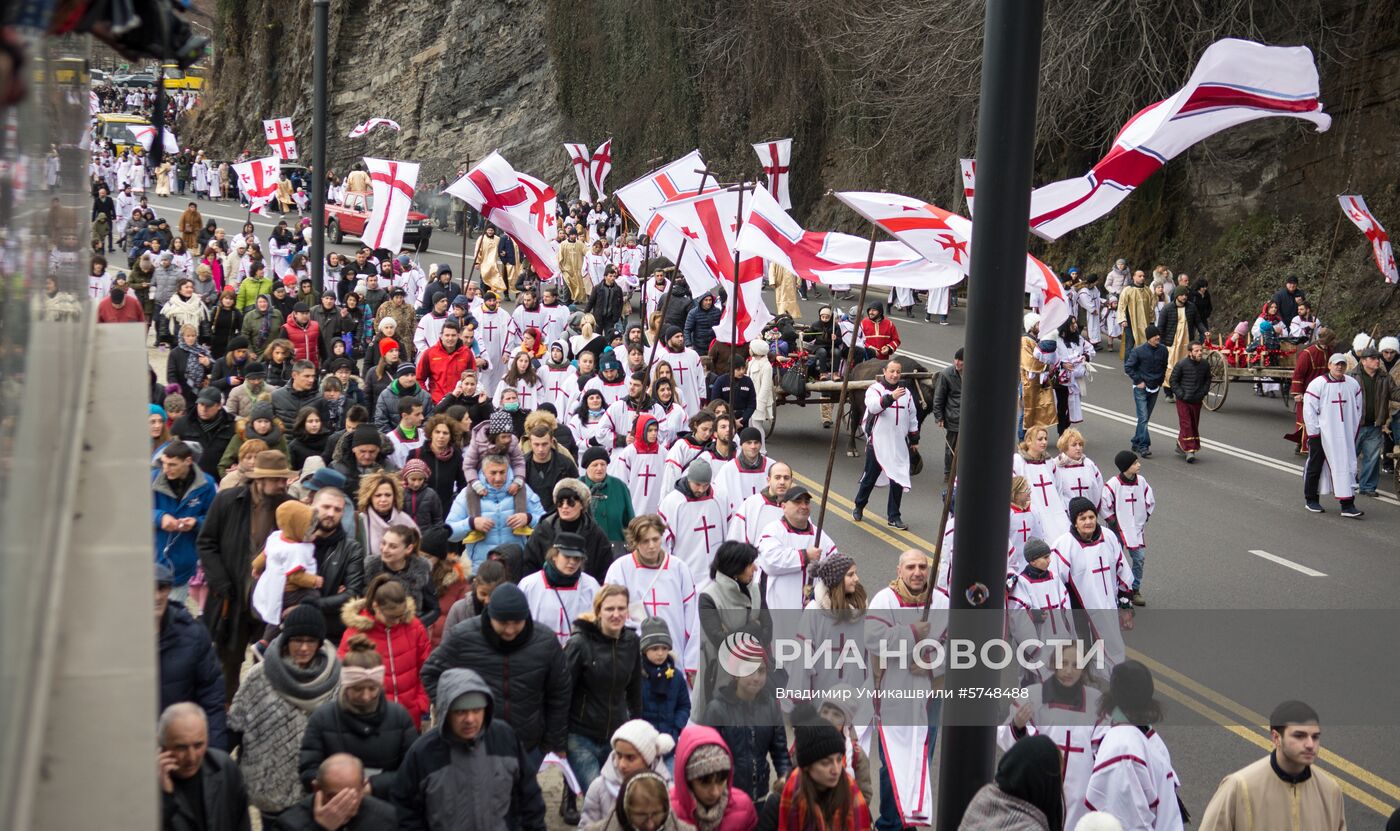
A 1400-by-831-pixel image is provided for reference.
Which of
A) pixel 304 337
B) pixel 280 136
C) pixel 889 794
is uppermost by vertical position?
pixel 280 136

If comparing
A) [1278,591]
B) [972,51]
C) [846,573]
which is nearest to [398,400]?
[846,573]

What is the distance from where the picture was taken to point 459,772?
614cm

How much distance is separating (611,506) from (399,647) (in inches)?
155

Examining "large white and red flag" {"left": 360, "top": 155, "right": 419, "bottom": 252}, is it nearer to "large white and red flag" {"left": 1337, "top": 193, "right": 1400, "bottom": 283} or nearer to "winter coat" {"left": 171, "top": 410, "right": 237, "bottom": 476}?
"winter coat" {"left": 171, "top": 410, "right": 237, "bottom": 476}

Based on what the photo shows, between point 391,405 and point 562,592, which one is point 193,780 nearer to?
point 562,592

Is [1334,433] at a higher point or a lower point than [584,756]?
higher

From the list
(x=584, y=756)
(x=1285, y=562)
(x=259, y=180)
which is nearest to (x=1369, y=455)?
(x=1285, y=562)

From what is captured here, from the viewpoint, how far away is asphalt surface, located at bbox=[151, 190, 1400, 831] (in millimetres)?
9547

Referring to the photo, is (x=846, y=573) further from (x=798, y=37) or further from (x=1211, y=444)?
(x=798, y=37)

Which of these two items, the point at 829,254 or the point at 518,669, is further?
the point at 829,254

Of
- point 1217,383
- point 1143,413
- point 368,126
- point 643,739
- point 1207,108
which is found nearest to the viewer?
point 643,739

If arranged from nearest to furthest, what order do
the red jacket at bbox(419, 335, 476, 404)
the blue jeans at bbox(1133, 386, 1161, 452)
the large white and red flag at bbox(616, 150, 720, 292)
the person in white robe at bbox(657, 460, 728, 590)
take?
the person in white robe at bbox(657, 460, 728, 590) → the large white and red flag at bbox(616, 150, 720, 292) → the red jacket at bbox(419, 335, 476, 404) → the blue jeans at bbox(1133, 386, 1161, 452)

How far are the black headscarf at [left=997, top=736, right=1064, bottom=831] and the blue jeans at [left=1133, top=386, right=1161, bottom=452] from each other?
13812 millimetres

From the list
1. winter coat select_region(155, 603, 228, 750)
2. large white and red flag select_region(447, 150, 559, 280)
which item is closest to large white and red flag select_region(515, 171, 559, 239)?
large white and red flag select_region(447, 150, 559, 280)
